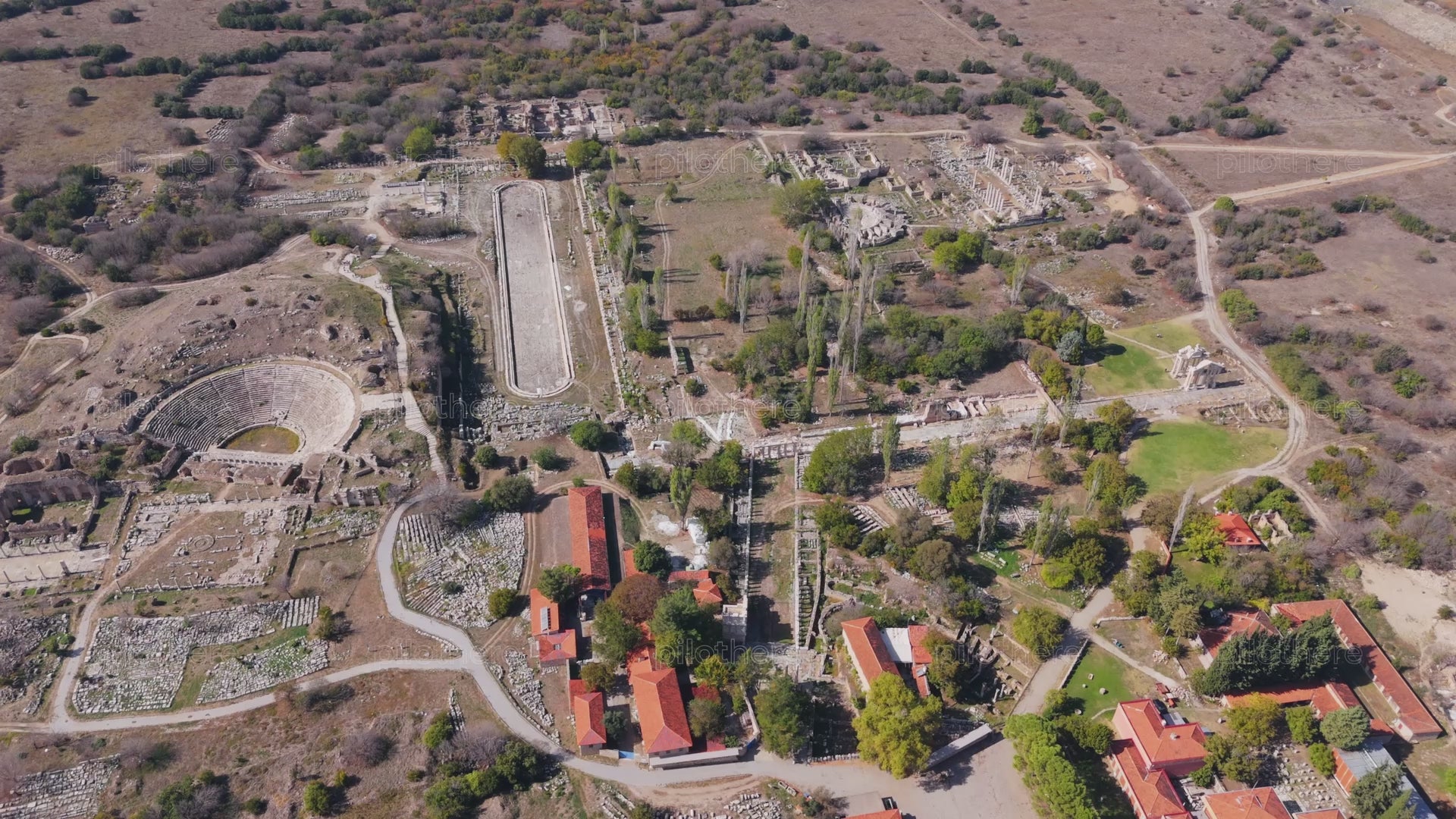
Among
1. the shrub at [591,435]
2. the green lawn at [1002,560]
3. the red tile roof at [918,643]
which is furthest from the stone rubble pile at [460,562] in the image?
the green lawn at [1002,560]

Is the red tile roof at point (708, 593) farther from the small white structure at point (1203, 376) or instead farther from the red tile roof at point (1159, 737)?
the small white structure at point (1203, 376)

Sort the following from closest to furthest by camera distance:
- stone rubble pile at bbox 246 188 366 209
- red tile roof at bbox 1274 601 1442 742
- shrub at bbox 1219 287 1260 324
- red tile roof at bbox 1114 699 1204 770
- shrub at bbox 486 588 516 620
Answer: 1. red tile roof at bbox 1114 699 1204 770
2. red tile roof at bbox 1274 601 1442 742
3. shrub at bbox 486 588 516 620
4. shrub at bbox 1219 287 1260 324
5. stone rubble pile at bbox 246 188 366 209

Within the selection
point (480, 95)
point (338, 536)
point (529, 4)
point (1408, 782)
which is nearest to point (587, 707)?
point (338, 536)

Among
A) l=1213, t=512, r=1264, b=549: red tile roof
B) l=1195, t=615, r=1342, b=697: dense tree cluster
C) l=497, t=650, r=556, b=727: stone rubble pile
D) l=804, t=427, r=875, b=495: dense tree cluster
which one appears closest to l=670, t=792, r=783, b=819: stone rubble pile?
l=497, t=650, r=556, b=727: stone rubble pile

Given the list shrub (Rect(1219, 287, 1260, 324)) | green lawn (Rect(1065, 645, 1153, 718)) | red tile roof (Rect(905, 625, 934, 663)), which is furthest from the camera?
shrub (Rect(1219, 287, 1260, 324))

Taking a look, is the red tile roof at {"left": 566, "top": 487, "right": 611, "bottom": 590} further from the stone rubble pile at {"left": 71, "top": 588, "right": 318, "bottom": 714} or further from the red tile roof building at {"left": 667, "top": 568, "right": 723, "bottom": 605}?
the stone rubble pile at {"left": 71, "top": 588, "right": 318, "bottom": 714}

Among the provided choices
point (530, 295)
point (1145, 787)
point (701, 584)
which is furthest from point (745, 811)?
point (530, 295)

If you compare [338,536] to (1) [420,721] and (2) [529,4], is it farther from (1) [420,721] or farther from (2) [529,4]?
(2) [529,4]
